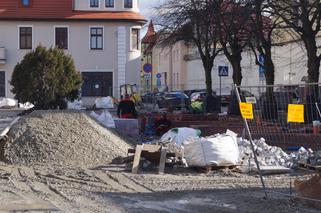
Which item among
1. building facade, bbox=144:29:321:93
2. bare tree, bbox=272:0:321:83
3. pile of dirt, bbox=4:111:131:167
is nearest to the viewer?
pile of dirt, bbox=4:111:131:167

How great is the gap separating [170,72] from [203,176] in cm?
7048

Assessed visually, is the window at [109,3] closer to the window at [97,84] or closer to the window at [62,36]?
the window at [62,36]

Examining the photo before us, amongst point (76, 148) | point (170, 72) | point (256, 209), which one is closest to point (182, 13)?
point (76, 148)

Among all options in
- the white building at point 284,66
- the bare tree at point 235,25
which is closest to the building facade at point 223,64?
the white building at point 284,66

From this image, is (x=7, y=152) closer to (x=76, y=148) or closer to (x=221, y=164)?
(x=76, y=148)

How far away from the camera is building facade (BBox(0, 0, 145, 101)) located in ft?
172

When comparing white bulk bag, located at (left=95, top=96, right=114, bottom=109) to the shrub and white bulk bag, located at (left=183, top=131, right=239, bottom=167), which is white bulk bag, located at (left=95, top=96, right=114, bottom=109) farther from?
white bulk bag, located at (left=183, top=131, right=239, bottom=167)

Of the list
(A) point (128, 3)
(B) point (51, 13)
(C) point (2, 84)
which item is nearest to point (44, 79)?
(C) point (2, 84)

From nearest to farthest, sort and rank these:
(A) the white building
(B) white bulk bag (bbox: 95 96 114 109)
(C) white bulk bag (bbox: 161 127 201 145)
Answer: (C) white bulk bag (bbox: 161 127 201 145)
(B) white bulk bag (bbox: 95 96 114 109)
(A) the white building

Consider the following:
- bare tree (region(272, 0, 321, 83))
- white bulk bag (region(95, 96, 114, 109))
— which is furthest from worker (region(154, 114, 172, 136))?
white bulk bag (region(95, 96, 114, 109))

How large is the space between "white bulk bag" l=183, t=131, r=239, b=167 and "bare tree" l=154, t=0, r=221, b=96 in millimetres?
16330

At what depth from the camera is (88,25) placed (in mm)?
53156

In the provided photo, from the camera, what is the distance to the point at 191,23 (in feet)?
110

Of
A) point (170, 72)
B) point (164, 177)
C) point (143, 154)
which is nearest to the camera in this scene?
point (164, 177)
